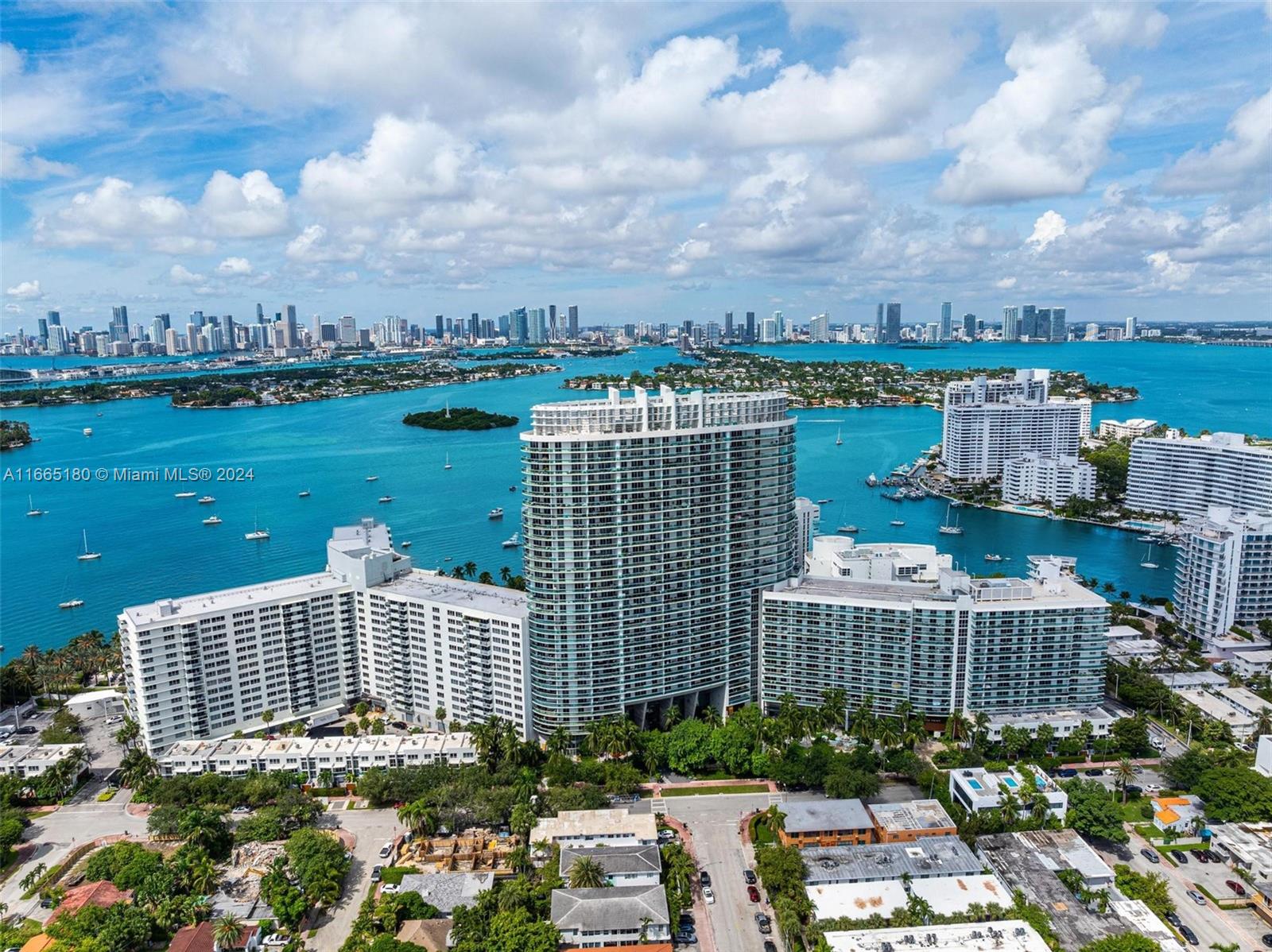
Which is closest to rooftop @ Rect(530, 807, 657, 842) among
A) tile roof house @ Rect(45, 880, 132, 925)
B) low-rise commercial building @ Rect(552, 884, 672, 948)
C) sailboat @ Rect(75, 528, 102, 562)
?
low-rise commercial building @ Rect(552, 884, 672, 948)

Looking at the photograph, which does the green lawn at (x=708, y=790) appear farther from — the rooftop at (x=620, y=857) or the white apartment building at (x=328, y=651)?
the white apartment building at (x=328, y=651)

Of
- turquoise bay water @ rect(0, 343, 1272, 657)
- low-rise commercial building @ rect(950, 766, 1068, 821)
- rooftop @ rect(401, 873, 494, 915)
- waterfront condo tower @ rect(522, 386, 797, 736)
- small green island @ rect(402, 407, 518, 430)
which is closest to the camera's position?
rooftop @ rect(401, 873, 494, 915)

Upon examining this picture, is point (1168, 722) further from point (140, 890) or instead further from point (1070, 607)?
point (140, 890)

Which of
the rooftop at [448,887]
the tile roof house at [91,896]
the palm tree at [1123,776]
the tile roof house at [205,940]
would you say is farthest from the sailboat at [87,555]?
the palm tree at [1123,776]

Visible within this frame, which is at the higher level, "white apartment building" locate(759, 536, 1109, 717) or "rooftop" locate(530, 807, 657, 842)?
"white apartment building" locate(759, 536, 1109, 717)

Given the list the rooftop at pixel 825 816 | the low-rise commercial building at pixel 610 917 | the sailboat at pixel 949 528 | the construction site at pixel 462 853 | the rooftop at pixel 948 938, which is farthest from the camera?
the sailboat at pixel 949 528

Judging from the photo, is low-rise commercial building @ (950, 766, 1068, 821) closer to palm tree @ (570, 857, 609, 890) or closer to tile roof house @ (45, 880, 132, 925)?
palm tree @ (570, 857, 609, 890)

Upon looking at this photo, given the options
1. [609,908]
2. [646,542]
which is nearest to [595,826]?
[609,908]
